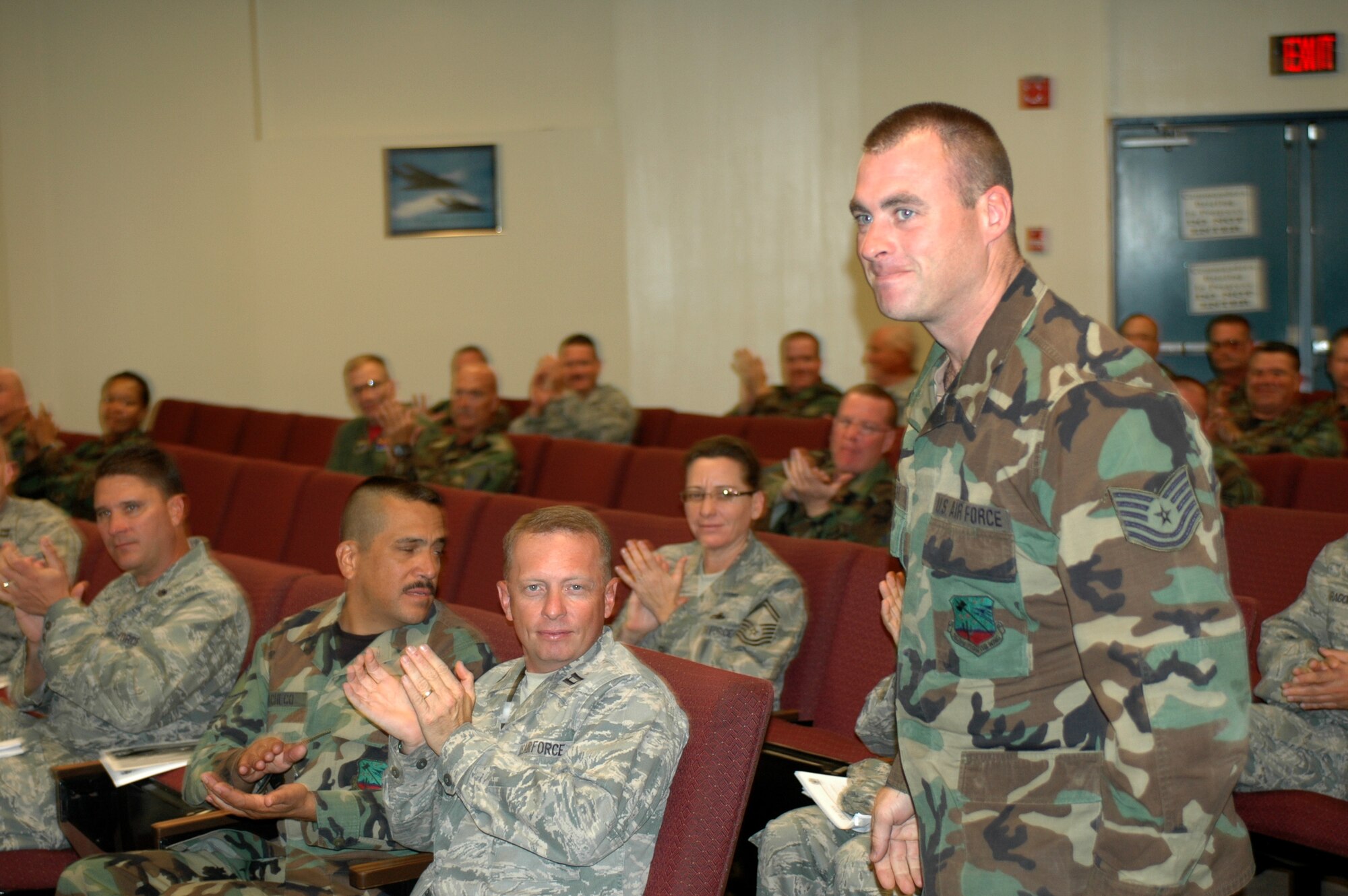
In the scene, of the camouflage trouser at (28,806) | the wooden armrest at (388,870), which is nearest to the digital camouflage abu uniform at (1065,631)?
the wooden armrest at (388,870)

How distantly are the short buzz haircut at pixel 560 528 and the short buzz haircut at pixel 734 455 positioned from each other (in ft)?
3.71

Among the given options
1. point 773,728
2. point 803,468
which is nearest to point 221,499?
point 803,468

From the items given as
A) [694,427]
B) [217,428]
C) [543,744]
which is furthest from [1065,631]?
[217,428]

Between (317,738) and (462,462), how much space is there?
3.04 metres

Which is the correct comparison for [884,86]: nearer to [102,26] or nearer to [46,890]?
[102,26]

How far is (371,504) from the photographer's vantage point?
2.50 m

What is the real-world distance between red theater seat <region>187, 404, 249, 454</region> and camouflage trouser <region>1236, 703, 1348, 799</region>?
6.47 metres

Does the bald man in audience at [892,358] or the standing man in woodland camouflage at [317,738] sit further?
the bald man in audience at [892,358]

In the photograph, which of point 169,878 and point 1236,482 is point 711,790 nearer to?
point 169,878

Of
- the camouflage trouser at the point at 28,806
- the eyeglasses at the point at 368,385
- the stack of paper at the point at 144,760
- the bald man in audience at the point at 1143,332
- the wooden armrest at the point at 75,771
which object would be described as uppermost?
the bald man in audience at the point at 1143,332

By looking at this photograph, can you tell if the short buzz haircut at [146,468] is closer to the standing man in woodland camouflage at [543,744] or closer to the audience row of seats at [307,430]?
the standing man in woodland camouflage at [543,744]

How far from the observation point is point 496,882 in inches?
70.4

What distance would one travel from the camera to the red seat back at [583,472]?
4.63m

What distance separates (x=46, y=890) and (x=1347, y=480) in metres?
3.68
